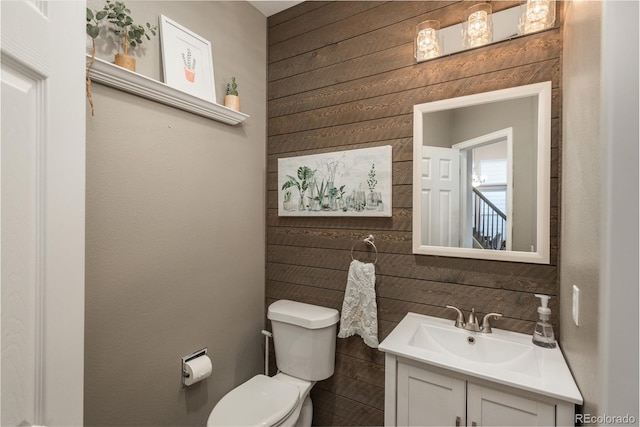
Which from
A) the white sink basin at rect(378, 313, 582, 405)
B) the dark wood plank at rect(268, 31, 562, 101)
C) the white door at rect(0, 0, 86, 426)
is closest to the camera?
the white door at rect(0, 0, 86, 426)

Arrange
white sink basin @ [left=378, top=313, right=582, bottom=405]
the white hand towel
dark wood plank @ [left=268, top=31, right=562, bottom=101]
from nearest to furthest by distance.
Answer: white sink basin @ [left=378, top=313, right=582, bottom=405], dark wood plank @ [left=268, top=31, right=562, bottom=101], the white hand towel

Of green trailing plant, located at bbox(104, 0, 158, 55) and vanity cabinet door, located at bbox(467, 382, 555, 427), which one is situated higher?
green trailing plant, located at bbox(104, 0, 158, 55)

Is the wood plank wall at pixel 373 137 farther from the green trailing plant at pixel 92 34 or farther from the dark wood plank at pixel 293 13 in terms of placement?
the green trailing plant at pixel 92 34

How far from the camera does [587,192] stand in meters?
0.84

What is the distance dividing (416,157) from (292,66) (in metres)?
1.09

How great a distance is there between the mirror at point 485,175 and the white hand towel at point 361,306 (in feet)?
1.03

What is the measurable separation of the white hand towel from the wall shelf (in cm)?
114

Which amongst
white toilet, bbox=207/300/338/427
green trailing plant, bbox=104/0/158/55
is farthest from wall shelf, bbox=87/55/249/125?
white toilet, bbox=207/300/338/427

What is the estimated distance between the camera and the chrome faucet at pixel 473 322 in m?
1.39

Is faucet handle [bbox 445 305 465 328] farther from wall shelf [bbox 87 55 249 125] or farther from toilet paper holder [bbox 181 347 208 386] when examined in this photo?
wall shelf [bbox 87 55 249 125]

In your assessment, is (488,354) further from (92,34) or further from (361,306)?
(92,34)

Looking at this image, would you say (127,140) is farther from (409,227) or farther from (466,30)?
(466,30)

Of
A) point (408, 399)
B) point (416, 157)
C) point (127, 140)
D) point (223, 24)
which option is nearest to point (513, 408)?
point (408, 399)

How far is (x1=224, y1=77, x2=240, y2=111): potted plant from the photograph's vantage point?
5.88 feet
